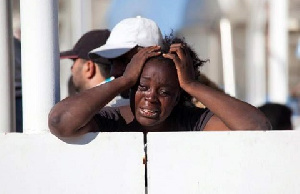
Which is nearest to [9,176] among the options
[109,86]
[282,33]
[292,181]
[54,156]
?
[54,156]

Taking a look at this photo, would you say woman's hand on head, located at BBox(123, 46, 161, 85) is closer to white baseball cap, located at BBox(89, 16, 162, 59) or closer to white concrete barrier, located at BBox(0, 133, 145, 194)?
white concrete barrier, located at BBox(0, 133, 145, 194)

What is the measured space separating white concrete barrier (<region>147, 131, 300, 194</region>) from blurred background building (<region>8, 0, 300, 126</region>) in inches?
51.1

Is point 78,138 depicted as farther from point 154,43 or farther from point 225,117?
point 154,43

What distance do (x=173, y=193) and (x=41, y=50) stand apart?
791 mm

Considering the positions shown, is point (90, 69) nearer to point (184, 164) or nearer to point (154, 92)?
point (154, 92)

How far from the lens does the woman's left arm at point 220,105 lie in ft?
8.79

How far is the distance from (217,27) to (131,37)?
5702mm

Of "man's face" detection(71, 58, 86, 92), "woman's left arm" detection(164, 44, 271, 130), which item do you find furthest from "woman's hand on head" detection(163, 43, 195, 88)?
"man's face" detection(71, 58, 86, 92)

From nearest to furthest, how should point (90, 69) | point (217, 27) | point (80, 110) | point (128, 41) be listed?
point (80, 110) → point (128, 41) → point (90, 69) → point (217, 27)

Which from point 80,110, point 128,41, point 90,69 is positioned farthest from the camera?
point 90,69

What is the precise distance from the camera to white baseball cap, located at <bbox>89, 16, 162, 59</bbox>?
342cm

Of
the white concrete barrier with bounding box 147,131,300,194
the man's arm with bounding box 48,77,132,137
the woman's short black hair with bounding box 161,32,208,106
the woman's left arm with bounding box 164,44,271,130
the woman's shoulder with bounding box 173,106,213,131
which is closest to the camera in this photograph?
the white concrete barrier with bounding box 147,131,300,194

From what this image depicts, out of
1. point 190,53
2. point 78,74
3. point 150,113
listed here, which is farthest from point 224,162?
point 78,74

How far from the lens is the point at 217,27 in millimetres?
9062
